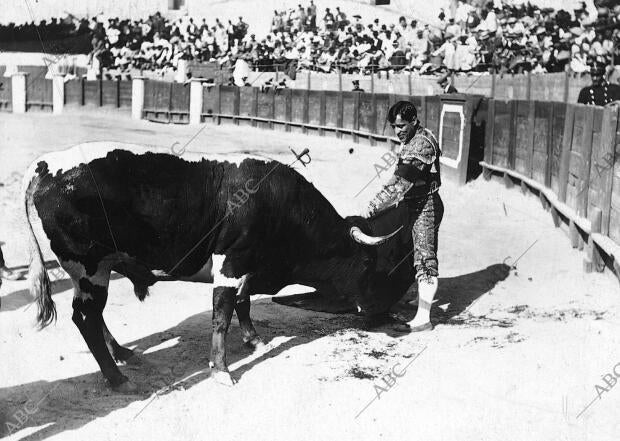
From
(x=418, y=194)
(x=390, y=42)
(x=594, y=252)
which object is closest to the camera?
(x=418, y=194)

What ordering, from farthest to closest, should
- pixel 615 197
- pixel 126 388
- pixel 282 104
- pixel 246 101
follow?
pixel 246 101
pixel 282 104
pixel 615 197
pixel 126 388

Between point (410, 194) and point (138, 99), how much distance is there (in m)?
23.8

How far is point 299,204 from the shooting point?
506 cm

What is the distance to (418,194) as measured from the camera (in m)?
5.61

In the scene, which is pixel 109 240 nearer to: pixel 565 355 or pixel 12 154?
pixel 565 355

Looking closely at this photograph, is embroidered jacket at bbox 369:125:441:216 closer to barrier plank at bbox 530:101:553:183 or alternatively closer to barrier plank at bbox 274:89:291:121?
barrier plank at bbox 530:101:553:183

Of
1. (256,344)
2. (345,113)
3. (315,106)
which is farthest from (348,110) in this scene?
(256,344)

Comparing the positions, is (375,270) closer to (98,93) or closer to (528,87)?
(528,87)

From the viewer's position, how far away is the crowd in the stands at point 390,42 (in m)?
12.2

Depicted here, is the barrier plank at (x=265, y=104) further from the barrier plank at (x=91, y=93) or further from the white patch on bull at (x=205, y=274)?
the white patch on bull at (x=205, y=274)

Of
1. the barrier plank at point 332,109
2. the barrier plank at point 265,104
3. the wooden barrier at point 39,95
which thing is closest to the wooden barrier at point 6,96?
the wooden barrier at point 39,95

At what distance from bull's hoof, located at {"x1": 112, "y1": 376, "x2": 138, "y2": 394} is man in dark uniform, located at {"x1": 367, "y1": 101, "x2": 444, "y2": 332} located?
5.95 ft

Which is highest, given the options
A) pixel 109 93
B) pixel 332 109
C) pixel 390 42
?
pixel 390 42

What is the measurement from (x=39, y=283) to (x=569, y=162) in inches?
227
